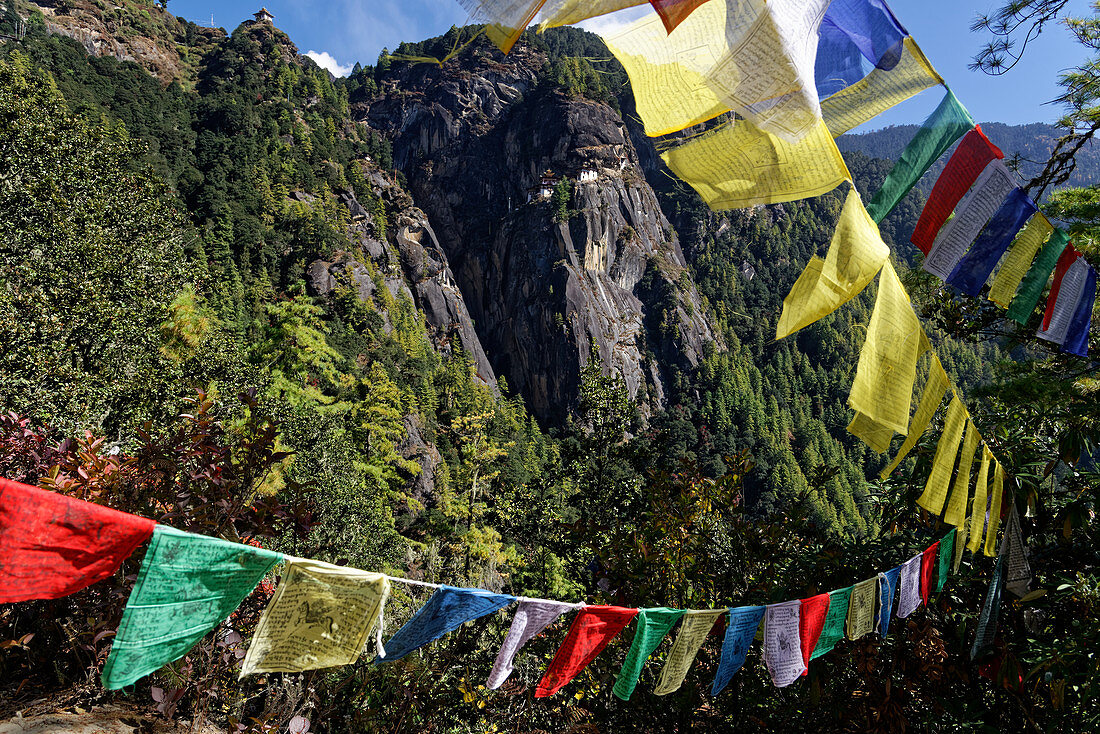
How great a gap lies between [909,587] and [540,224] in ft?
179

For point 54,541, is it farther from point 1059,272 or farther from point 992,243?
point 1059,272

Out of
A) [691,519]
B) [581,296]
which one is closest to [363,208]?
[581,296]

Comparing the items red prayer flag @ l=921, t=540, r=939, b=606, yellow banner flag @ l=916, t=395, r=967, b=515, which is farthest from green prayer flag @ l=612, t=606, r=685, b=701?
red prayer flag @ l=921, t=540, r=939, b=606

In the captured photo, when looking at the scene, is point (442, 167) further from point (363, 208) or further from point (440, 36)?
point (440, 36)

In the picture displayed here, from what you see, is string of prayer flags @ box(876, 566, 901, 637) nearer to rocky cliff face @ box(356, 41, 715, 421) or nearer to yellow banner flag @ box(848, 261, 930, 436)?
yellow banner flag @ box(848, 261, 930, 436)

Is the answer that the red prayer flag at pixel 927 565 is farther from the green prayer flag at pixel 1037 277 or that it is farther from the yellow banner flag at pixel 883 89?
the yellow banner flag at pixel 883 89

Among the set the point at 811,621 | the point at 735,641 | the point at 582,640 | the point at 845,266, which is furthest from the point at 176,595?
the point at 811,621

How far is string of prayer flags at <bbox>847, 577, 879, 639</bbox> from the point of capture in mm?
2990

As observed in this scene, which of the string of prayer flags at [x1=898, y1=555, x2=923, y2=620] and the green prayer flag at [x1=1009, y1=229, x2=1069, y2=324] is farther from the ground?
the green prayer flag at [x1=1009, y1=229, x2=1069, y2=324]

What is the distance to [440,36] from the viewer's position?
79000mm

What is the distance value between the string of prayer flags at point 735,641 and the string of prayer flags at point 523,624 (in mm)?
879

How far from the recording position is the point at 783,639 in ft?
9.12

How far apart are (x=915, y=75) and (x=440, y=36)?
301 feet

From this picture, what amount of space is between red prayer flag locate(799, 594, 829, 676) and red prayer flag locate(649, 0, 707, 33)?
107 inches
